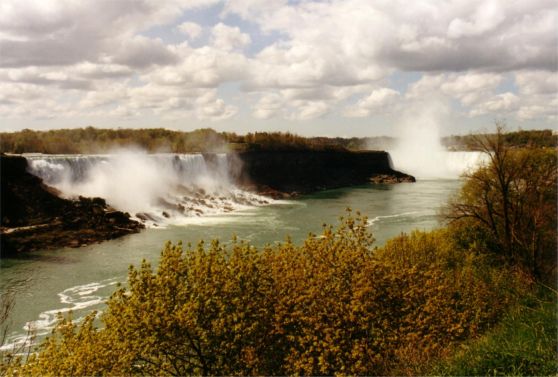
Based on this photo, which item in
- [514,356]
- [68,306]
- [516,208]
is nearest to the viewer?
[514,356]

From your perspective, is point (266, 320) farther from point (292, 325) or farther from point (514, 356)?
point (514, 356)

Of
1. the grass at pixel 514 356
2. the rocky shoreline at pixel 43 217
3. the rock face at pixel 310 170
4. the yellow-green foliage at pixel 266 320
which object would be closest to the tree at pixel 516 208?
the yellow-green foliage at pixel 266 320

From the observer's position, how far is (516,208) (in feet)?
73.1

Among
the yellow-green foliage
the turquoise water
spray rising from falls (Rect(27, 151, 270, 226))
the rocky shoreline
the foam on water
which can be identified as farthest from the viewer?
spray rising from falls (Rect(27, 151, 270, 226))

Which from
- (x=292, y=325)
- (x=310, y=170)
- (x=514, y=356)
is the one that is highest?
(x=310, y=170)

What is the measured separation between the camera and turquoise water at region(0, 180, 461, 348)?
2355 centimetres

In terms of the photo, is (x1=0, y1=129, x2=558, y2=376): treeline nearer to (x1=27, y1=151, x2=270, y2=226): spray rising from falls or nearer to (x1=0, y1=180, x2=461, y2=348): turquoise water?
(x1=0, y1=180, x2=461, y2=348): turquoise water

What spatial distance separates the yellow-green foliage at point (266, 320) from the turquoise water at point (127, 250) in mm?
4391

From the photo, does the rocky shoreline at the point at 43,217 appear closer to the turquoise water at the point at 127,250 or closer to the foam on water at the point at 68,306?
the turquoise water at the point at 127,250

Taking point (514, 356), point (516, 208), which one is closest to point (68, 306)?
point (514, 356)

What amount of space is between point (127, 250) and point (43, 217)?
11.5 meters

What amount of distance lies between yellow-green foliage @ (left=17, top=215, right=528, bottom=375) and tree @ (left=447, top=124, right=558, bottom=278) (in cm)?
881

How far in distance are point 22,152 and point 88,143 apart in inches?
615

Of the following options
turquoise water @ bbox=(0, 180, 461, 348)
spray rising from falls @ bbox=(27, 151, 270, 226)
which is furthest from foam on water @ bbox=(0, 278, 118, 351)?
spray rising from falls @ bbox=(27, 151, 270, 226)
